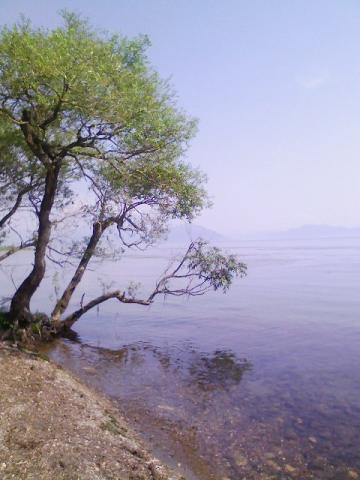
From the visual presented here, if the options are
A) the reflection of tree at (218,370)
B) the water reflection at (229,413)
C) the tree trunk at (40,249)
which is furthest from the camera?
the tree trunk at (40,249)

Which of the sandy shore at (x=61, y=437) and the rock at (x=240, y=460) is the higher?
the sandy shore at (x=61, y=437)

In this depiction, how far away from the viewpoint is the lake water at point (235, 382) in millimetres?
9383

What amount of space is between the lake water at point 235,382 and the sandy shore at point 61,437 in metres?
1.28

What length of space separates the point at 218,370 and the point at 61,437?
980 centimetres

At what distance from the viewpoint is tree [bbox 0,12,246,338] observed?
12711 mm

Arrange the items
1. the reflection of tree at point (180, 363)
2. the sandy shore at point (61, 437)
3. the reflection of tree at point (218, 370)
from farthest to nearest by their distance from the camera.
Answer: the reflection of tree at point (180, 363)
the reflection of tree at point (218, 370)
the sandy shore at point (61, 437)

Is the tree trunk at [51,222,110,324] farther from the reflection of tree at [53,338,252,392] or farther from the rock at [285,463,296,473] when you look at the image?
the rock at [285,463,296,473]

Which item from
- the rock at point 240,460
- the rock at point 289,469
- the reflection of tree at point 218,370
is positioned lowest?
the rock at point 289,469

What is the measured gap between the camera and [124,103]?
13.8 metres

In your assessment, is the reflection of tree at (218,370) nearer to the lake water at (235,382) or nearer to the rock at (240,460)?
the lake water at (235,382)

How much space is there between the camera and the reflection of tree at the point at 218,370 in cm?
1476

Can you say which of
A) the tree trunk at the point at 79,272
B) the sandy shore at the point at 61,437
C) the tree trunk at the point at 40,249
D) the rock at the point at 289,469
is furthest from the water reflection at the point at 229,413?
the tree trunk at the point at 40,249

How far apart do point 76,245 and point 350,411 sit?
49.6ft

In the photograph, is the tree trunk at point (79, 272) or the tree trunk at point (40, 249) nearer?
the tree trunk at point (40, 249)
